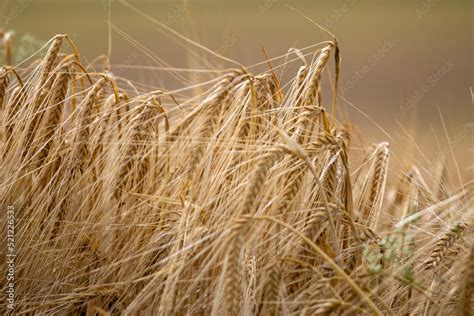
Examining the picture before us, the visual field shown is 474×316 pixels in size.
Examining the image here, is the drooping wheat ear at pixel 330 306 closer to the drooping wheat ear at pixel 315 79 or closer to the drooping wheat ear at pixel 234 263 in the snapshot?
the drooping wheat ear at pixel 234 263

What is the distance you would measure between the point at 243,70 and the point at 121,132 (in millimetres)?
439

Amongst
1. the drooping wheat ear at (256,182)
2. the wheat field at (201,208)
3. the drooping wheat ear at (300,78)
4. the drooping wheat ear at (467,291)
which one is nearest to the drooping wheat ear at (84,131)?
the wheat field at (201,208)

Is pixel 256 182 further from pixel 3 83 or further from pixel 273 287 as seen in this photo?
pixel 3 83

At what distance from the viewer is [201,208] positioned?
1741 mm

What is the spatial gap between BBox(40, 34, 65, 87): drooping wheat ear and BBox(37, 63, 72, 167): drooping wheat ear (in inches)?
2.3

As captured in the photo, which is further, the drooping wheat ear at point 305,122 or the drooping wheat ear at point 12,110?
the drooping wheat ear at point 12,110

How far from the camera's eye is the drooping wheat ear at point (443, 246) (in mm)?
1827

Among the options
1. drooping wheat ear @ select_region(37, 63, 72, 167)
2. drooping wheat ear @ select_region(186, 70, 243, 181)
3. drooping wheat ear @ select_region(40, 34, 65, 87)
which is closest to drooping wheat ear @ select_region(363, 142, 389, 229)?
drooping wheat ear @ select_region(186, 70, 243, 181)

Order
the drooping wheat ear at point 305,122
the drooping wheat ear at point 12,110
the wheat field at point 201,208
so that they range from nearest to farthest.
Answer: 1. the wheat field at point 201,208
2. the drooping wheat ear at point 305,122
3. the drooping wheat ear at point 12,110

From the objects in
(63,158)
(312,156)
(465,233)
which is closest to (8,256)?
(63,158)

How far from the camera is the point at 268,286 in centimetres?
157

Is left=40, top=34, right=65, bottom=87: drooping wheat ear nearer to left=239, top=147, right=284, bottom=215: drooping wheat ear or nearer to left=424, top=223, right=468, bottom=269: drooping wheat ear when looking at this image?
left=239, top=147, right=284, bottom=215: drooping wheat ear

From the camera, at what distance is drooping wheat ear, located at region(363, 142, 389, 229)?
2.15 m

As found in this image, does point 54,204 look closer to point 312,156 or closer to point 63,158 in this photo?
point 63,158
